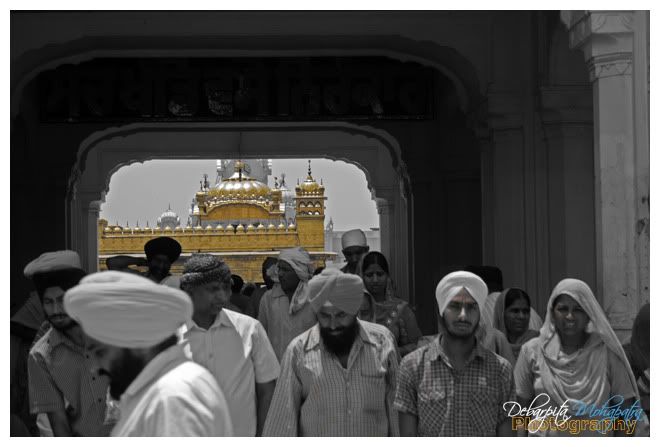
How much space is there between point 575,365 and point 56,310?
2286 mm

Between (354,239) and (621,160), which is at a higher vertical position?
(621,160)

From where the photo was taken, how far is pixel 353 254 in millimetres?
9867

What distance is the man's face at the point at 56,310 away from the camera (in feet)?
17.5

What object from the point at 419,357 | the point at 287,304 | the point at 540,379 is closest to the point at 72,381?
the point at 419,357

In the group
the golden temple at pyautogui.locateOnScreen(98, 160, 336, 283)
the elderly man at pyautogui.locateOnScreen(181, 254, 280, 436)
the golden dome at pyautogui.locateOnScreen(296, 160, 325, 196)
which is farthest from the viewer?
the golden dome at pyautogui.locateOnScreen(296, 160, 325, 196)

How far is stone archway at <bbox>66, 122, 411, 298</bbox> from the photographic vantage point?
1689 centimetres

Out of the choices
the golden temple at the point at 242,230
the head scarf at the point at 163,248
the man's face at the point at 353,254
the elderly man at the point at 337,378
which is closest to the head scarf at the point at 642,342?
the elderly man at the point at 337,378

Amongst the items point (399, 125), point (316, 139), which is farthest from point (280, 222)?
point (399, 125)

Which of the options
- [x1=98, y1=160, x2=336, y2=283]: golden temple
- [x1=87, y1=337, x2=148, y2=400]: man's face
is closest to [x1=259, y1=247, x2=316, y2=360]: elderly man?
[x1=87, y1=337, x2=148, y2=400]: man's face

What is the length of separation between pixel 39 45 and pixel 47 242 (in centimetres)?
547

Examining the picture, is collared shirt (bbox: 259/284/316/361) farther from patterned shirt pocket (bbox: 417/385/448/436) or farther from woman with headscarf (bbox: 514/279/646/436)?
patterned shirt pocket (bbox: 417/385/448/436)

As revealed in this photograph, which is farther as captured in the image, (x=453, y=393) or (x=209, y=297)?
(x=209, y=297)

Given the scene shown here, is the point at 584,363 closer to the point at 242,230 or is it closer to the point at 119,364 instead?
the point at 119,364

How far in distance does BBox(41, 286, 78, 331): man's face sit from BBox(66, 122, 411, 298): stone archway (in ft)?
35.7
